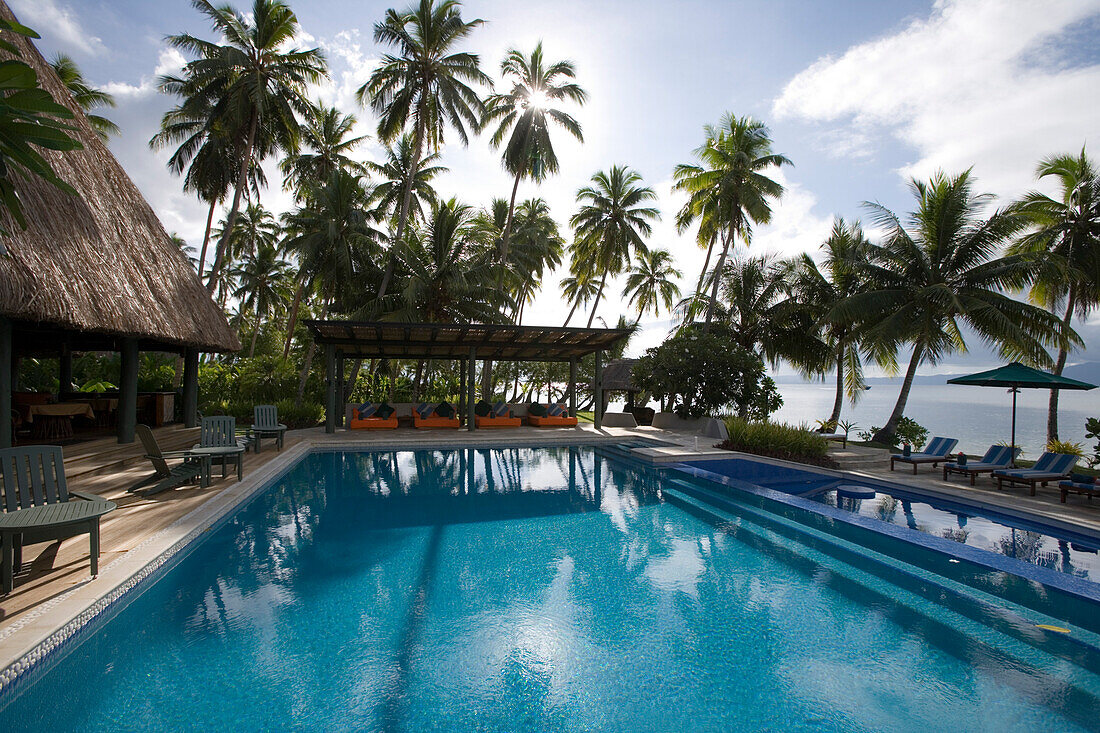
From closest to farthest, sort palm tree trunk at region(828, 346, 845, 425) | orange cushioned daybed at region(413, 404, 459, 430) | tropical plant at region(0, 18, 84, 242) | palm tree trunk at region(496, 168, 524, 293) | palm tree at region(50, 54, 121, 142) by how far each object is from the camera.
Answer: tropical plant at region(0, 18, 84, 242) → orange cushioned daybed at region(413, 404, 459, 430) → palm tree trunk at region(828, 346, 845, 425) → palm tree at region(50, 54, 121, 142) → palm tree trunk at region(496, 168, 524, 293)

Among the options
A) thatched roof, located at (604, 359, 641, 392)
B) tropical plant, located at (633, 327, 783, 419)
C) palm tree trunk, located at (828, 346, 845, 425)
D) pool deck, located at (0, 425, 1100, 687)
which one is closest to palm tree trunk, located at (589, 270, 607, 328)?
thatched roof, located at (604, 359, 641, 392)

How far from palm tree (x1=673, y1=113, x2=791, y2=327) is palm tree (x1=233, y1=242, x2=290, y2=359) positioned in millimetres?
23912

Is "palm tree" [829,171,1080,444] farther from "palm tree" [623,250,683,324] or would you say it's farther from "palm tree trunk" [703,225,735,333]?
"palm tree" [623,250,683,324]

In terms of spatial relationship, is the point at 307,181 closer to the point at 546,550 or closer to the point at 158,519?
the point at 158,519

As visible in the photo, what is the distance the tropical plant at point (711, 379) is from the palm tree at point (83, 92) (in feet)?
73.0

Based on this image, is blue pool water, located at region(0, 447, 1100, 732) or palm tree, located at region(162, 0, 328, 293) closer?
blue pool water, located at region(0, 447, 1100, 732)

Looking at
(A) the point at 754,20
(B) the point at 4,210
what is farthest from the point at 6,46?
(A) the point at 754,20

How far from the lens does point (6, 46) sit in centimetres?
254

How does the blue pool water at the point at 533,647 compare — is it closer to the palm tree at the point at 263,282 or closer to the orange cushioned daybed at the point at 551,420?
the orange cushioned daybed at the point at 551,420

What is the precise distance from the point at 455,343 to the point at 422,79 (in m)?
10.2

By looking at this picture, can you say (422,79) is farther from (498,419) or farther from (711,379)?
(711,379)

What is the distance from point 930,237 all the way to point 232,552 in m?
17.4

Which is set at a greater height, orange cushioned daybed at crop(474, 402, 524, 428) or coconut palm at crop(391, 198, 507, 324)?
coconut palm at crop(391, 198, 507, 324)

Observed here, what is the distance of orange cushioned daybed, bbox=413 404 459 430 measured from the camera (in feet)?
51.8
